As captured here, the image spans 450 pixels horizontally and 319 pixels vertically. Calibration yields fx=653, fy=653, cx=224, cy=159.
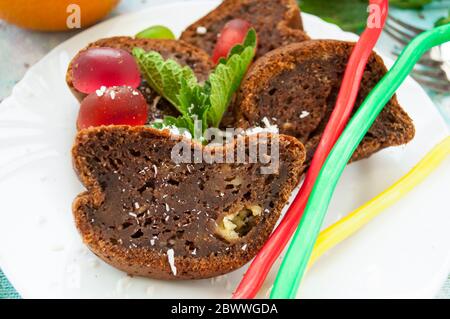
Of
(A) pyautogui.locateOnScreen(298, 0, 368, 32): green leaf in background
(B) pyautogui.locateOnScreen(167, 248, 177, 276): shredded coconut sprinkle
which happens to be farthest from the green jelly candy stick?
(A) pyautogui.locateOnScreen(298, 0, 368, 32): green leaf in background

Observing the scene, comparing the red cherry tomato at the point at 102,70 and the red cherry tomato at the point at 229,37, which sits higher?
the red cherry tomato at the point at 102,70

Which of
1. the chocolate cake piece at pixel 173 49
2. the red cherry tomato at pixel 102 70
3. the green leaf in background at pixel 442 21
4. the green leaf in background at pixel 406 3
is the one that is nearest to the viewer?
the red cherry tomato at pixel 102 70

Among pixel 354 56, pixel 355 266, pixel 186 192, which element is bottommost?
pixel 355 266

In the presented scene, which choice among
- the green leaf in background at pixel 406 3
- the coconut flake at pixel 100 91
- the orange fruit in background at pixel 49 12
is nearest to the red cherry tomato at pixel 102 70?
the coconut flake at pixel 100 91

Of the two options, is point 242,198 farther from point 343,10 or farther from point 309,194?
A: point 343,10

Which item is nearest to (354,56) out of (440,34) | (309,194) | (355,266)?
(440,34)

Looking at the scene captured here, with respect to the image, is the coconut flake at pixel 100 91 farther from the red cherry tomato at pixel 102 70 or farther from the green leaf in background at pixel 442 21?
the green leaf in background at pixel 442 21

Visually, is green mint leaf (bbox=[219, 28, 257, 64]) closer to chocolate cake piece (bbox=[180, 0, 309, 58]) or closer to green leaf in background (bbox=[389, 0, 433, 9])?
chocolate cake piece (bbox=[180, 0, 309, 58])
